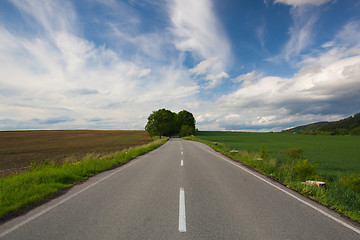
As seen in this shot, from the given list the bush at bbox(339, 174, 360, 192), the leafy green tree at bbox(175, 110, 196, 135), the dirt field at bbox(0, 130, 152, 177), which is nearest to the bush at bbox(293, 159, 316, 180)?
the bush at bbox(339, 174, 360, 192)

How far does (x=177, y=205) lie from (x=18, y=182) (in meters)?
5.70

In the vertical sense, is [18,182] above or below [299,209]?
above

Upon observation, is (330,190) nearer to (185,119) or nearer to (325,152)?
(325,152)

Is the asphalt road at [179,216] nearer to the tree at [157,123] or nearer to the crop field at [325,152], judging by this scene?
the crop field at [325,152]

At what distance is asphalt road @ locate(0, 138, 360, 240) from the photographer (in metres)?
3.36

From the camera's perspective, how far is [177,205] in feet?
15.3

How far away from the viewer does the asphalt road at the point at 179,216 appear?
3355 mm

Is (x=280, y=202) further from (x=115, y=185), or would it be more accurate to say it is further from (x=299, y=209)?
(x=115, y=185)

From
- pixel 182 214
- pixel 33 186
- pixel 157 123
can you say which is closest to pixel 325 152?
pixel 182 214


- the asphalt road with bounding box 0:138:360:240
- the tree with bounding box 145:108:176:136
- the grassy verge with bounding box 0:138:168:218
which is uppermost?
the tree with bounding box 145:108:176:136

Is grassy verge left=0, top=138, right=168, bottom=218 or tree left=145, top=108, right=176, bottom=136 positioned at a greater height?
tree left=145, top=108, right=176, bottom=136

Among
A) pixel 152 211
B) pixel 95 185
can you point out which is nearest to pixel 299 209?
pixel 152 211

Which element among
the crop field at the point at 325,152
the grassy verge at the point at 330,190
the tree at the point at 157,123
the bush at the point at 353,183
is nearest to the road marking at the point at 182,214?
the grassy verge at the point at 330,190

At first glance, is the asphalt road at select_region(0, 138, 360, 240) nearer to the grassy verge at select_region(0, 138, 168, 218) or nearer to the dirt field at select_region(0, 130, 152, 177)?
the grassy verge at select_region(0, 138, 168, 218)
